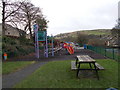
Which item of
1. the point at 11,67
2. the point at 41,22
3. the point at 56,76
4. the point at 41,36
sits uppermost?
the point at 41,22

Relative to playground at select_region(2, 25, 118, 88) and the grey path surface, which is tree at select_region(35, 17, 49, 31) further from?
the grey path surface

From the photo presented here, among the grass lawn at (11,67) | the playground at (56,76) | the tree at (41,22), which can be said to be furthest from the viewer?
the tree at (41,22)

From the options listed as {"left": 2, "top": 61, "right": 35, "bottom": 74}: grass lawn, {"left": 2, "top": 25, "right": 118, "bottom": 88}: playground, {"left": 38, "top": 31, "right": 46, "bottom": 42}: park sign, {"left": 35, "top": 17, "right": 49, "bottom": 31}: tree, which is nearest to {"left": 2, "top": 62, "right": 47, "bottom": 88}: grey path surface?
{"left": 2, "top": 25, "right": 118, "bottom": 88}: playground

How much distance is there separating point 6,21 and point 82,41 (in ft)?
116

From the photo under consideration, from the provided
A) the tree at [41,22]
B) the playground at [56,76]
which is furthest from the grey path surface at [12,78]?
the tree at [41,22]

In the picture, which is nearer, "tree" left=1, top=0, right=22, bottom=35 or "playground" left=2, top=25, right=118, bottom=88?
"playground" left=2, top=25, right=118, bottom=88

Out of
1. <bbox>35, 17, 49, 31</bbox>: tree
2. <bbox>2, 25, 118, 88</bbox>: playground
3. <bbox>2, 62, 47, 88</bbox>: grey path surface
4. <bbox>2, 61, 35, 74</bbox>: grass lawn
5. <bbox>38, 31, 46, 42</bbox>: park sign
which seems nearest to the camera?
<bbox>2, 25, 118, 88</bbox>: playground

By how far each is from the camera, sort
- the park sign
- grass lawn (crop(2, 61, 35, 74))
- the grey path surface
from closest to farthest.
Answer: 1. the grey path surface
2. grass lawn (crop(2, 61, 35, 74))
3. the park sign

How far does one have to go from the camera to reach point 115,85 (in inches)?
178

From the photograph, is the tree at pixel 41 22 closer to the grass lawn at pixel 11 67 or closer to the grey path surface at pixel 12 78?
the grass lawn at pixel 11 67

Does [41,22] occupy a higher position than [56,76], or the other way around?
[41,22]

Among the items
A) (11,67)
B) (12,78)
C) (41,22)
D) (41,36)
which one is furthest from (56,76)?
(41,22)

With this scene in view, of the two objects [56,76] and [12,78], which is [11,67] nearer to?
[12,78]

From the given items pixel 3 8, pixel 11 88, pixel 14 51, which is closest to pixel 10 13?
pixel 3 8
